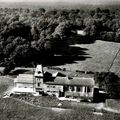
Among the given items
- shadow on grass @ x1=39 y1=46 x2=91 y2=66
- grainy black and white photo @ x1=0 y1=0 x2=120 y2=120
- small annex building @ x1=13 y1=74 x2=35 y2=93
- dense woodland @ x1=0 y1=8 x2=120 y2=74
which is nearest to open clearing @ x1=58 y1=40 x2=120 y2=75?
grainy black and white photo @ x1=0 y1=0 x2=120 y2=120

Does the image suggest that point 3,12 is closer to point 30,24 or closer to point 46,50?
point 30,24

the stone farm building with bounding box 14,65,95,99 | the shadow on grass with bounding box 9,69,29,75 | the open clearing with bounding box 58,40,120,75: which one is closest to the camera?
the stone farm building with bounding box 14,65,95,99

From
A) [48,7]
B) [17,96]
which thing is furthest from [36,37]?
[17,96]

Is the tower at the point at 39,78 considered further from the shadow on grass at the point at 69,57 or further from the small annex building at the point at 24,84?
the shadow on grass at the point at 69,57

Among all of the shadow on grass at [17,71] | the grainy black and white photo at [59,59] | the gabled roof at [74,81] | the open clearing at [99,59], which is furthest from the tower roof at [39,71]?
the open clearing at [99,59]

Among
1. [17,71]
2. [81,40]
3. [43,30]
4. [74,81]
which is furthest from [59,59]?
[74,81]

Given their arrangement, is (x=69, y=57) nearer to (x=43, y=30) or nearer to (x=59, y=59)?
(x=59, y=59)

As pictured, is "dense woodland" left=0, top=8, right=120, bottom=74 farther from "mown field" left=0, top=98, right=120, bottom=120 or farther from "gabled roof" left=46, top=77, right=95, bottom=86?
"mown field" left=0, top=98, right=120, bottom=120
